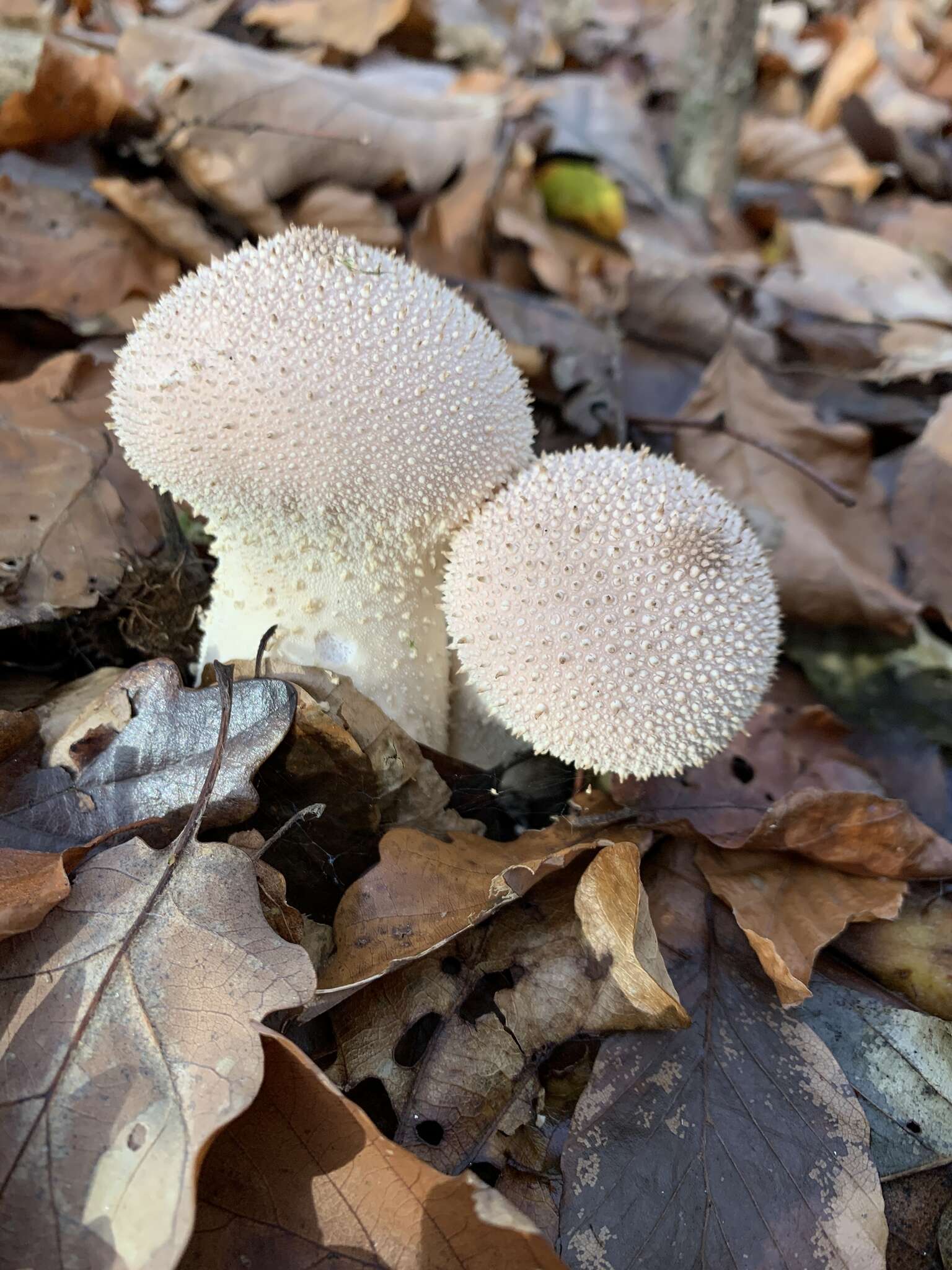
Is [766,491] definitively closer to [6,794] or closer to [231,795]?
[231,795]

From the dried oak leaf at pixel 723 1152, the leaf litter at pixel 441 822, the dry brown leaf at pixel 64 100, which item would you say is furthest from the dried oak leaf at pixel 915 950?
the dry brown leaf at pixel 64 100

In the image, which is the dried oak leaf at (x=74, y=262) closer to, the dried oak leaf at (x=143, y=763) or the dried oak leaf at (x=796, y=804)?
the dried oak leaf at (x=143, y=763)

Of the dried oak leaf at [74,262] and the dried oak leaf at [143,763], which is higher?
the dried oak leaf at [74,262]

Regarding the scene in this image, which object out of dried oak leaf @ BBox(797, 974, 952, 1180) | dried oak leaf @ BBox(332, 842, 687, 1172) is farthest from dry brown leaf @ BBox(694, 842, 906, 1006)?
dried oak leaf @ BBox(332, 842, 687, 1172)

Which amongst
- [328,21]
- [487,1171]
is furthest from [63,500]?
[328,21]

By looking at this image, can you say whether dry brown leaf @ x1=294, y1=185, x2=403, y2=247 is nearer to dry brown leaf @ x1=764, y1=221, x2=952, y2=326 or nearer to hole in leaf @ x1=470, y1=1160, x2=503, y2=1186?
dry brown leaf @ x1=764, y1=221, x2=952, y2=326

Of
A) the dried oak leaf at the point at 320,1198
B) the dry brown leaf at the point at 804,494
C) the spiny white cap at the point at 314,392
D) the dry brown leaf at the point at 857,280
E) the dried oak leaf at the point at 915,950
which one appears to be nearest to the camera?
the dried oak leaf at the point at 320,1198

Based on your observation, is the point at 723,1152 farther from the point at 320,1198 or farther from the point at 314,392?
the point at 314,392
